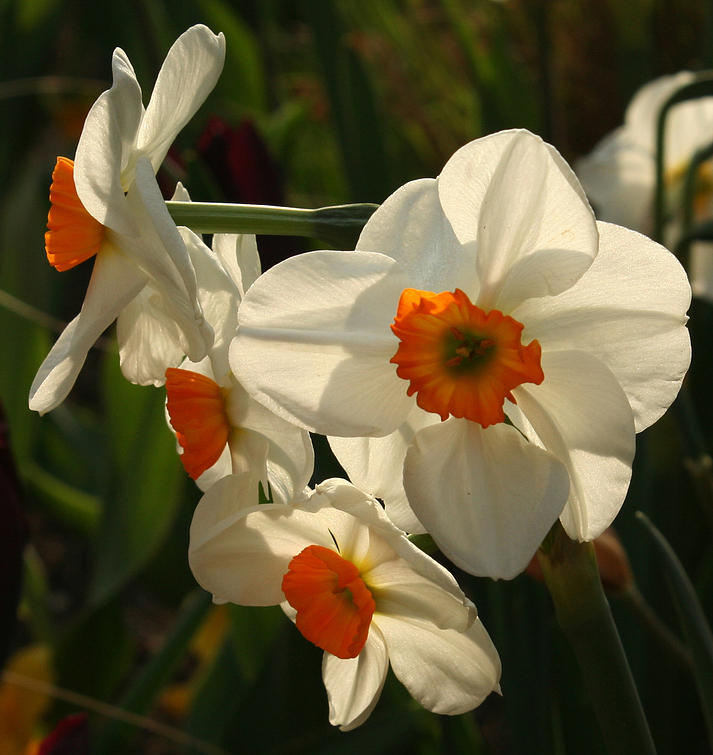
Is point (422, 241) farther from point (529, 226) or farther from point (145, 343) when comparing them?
point (145, 343)

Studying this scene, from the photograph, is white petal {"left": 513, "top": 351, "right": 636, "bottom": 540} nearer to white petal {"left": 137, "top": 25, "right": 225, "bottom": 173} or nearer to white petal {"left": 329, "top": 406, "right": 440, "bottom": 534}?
white petal {"left": 329, "top": 406, "right": 440, "bottom": 534}

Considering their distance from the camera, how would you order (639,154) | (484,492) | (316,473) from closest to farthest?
(484,492) < (316,473) < (639,154)

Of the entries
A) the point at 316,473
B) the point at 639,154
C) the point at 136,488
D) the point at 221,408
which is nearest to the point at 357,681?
the point at 221,408

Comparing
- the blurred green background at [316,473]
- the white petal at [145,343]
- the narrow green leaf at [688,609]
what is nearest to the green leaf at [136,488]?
the blurred green background at [316,473]

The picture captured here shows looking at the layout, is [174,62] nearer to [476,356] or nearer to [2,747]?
[476,356]

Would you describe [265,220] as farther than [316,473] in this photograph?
No

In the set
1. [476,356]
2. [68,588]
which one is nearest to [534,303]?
[476,356]

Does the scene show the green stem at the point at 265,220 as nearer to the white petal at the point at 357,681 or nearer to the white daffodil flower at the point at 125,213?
the white daffodil flower at the point at 125,213
